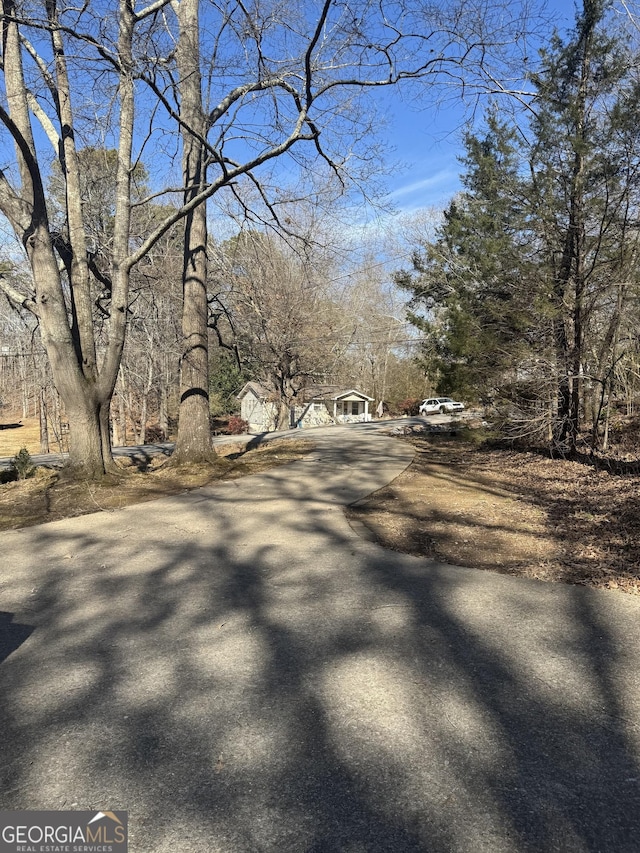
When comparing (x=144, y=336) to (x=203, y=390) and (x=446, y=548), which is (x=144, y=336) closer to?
(x=203, y=390)

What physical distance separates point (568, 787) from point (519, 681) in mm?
783

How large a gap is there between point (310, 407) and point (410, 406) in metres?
10.9

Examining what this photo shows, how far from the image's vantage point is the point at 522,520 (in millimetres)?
6672

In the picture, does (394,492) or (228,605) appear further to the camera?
(394,492)

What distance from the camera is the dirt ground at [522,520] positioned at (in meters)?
4.90

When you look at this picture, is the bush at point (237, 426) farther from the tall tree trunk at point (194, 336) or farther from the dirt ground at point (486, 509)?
the tall tree trunk at point (194, 336)

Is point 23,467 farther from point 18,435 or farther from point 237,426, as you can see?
point 18,435

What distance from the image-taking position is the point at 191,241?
10617 millimetres

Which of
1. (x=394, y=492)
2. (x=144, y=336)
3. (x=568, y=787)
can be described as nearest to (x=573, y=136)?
(x=394, y=492)

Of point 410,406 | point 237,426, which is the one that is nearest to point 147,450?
point 237,426

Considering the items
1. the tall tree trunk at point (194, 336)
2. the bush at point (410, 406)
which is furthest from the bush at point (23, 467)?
the bush at point (410, 406)

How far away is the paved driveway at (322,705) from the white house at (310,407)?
31.6 meters

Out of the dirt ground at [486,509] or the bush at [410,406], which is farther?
the bush at [410,406]

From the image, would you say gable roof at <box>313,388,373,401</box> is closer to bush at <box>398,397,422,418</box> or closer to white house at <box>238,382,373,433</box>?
white house at <box>238,382,373,433</box>
